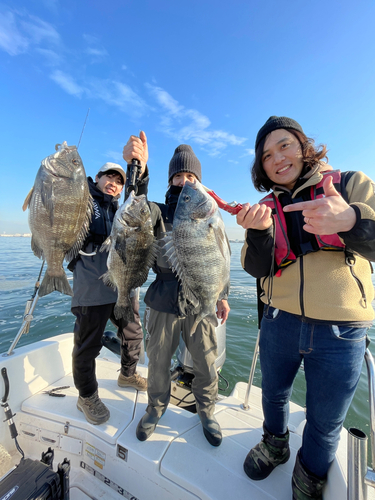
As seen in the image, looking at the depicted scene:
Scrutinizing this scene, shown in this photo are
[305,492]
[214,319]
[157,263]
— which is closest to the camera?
[305,492]

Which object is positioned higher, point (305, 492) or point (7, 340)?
point (305, 492)

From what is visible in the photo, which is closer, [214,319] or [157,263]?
[214,319]

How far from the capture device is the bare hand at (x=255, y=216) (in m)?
1.78

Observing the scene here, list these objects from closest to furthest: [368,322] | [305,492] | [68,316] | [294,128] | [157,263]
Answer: [368,322] → [305,492] → [294,128] → [157,263] → [68,316]

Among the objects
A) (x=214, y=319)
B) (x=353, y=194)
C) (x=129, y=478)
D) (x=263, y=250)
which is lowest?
(x=129, y=478)

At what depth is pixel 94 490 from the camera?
248 cm

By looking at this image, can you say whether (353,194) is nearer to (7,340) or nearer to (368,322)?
(368,322)

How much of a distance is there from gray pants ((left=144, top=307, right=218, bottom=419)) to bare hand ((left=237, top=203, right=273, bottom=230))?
1352 millimetres

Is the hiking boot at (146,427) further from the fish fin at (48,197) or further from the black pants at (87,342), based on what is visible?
the fish fin at (48,197)

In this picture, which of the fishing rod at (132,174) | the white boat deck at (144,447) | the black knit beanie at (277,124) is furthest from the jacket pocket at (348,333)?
the fishing rod at (132,174)

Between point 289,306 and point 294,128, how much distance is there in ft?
5.15

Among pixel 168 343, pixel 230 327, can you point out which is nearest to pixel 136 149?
pixel 168 343

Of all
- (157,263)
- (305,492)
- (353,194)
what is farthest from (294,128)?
(305,492)

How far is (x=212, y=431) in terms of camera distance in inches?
99.7
